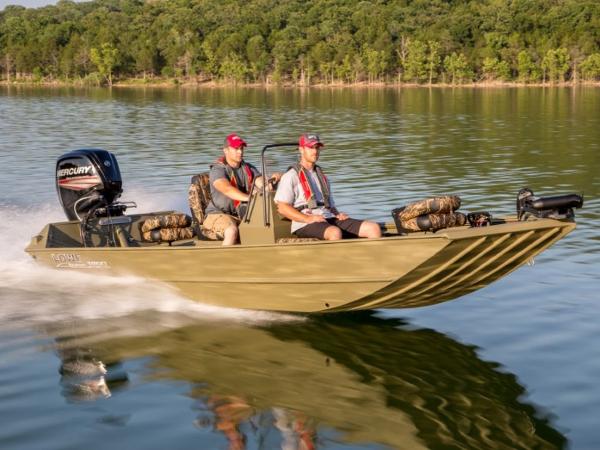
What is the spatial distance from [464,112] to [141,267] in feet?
145

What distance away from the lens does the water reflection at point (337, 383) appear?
23.7 ft

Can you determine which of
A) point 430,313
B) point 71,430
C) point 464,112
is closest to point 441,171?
point 430,313

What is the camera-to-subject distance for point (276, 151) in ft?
99.8

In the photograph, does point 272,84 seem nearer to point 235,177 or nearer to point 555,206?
point 235,177

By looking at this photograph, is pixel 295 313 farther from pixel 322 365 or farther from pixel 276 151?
pixel 276 151

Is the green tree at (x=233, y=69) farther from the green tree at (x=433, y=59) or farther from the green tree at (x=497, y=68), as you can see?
the green tree at (x=497, y=68)

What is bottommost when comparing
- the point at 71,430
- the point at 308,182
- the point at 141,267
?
the point at 71,430

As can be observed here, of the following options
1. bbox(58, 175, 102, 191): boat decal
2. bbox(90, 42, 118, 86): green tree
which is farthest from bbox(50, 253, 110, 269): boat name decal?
bbox(90, 42, 118, 86): green tree

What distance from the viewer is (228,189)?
33.8 ft

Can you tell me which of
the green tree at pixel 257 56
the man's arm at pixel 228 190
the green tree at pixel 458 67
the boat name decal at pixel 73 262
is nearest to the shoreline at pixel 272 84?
the green tree at pixel 458 67

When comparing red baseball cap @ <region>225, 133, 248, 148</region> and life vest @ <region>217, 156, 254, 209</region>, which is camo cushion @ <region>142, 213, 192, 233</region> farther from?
red baseball cap @ <region>225, 133, 248, 148</region>

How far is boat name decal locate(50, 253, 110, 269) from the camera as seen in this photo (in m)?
10.7

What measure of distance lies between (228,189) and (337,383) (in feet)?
9.34

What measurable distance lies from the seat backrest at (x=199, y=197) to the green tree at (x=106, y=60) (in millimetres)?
135910
